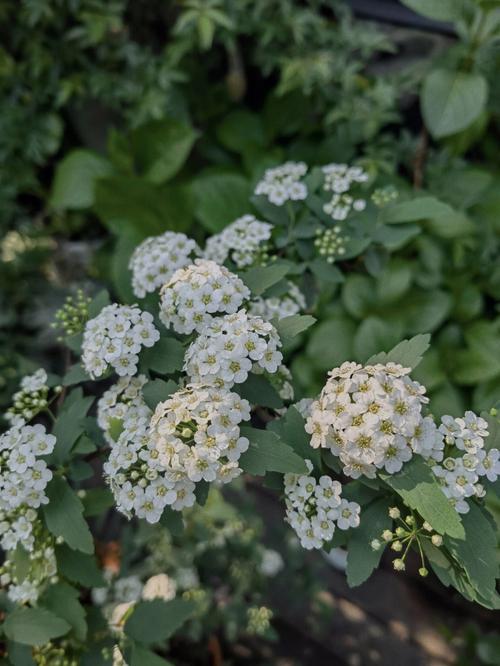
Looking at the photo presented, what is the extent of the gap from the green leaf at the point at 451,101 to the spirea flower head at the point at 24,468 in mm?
1305

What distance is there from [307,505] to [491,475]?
9.0 inches

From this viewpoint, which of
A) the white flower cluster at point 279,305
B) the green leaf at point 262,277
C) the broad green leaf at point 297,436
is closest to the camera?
the broad green leaf at point 297,436

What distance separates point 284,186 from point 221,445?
0.57 meters

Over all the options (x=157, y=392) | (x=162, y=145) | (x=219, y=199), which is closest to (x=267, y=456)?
(x=157, y=392)

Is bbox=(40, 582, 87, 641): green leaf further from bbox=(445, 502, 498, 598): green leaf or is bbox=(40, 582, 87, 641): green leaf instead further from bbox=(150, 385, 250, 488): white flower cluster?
bbox=(445, 502, 498, 598): green leaf

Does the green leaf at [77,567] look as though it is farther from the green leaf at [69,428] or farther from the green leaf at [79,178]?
the green leaf at [79,178]

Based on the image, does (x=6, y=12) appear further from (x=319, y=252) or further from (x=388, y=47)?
(x=319, y=252)

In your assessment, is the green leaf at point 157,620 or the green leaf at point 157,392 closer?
the green leaf at point 157,392

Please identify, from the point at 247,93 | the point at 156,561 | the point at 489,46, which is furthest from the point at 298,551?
the point at 247,93

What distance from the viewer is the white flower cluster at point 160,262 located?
39.4 inches

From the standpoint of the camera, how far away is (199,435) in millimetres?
727

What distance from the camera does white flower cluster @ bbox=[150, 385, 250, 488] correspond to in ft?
2.39

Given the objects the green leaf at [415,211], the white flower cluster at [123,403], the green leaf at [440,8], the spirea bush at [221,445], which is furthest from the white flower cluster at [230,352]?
the green leaf at [440,8]

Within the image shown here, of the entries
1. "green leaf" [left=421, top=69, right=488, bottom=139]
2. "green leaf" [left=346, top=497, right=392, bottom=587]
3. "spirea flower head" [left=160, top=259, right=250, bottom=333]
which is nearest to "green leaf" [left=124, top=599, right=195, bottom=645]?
"green leaf" [left=346, top=497, right=392, bottom=587]
